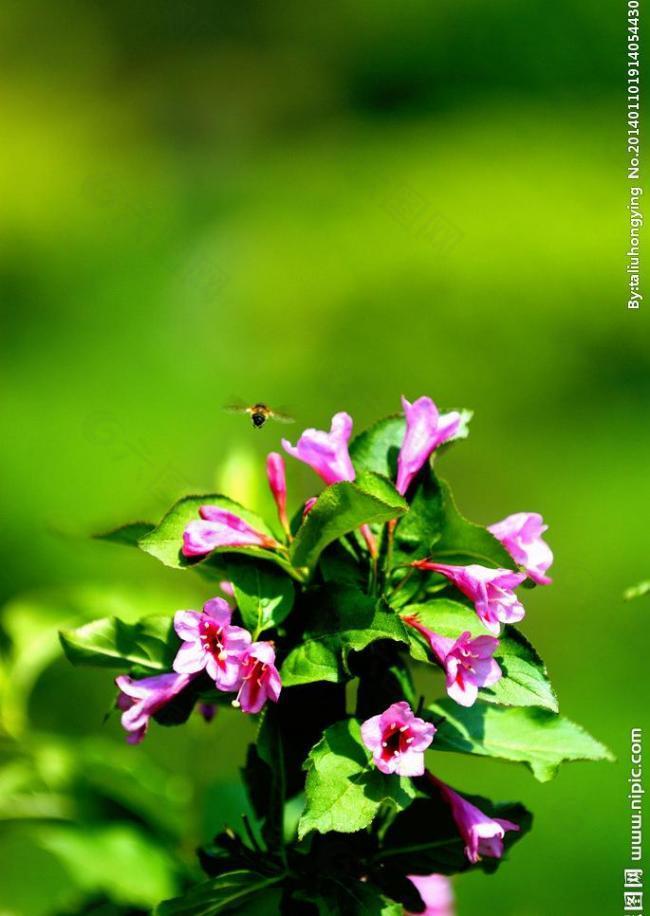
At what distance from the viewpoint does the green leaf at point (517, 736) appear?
3.89 feet

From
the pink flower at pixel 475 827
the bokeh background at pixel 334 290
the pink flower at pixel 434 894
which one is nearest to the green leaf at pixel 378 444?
the pink flower at pixel 475 827

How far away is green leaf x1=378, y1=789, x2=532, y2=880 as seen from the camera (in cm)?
126

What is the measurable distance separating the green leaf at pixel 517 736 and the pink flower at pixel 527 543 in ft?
0.51

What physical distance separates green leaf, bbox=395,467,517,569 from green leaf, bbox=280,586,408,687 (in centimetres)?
12

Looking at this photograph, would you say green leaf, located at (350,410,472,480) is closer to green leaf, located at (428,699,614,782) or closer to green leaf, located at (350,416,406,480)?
green leaf, located at (350,416,406,480)

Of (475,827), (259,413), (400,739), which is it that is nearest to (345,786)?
(400,739)

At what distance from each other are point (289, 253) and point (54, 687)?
297 cm

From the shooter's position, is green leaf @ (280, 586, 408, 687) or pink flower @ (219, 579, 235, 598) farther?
pink flower @ (219, 579, 235, 598)

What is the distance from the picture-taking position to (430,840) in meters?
1.26

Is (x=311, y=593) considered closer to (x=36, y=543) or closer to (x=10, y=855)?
(x=10, y=855)

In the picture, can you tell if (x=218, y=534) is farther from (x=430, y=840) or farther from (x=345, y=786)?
(x=430, y=840)

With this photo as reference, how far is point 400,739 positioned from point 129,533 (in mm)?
368

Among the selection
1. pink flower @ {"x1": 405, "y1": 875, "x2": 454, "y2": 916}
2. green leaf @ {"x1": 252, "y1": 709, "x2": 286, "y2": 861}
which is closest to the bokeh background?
pink flower @ {"x1": 405, "y1": 875, "x2": 454, "y2": 916}

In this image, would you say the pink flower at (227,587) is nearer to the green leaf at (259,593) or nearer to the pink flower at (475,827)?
the green leaf at (259,593)
